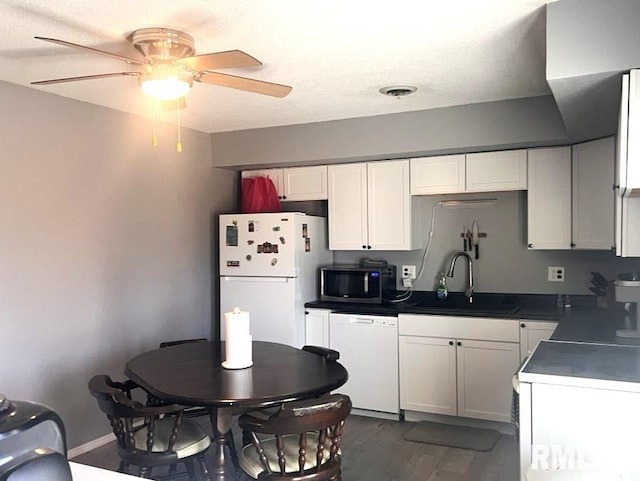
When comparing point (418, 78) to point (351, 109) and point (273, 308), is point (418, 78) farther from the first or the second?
point (273, 308)

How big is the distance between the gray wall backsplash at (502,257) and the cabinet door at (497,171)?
1.15ft

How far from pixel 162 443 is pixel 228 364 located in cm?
46

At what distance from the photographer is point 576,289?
404 cm

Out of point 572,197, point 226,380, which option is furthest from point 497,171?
point 226,380

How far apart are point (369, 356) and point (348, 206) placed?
3.82 ft

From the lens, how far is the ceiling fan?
90.6 inches

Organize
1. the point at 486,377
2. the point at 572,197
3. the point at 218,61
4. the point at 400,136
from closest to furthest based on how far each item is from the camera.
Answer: the point at 218,61 < the point at 572,197 < the point at 486,377 < the point at 400,136

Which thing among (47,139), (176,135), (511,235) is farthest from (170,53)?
(511,235)

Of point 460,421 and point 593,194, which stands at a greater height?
point 593,194

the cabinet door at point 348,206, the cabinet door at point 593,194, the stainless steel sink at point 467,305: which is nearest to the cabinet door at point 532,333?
the stainless steel sink at point 467,305

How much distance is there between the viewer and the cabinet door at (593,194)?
3.49 m

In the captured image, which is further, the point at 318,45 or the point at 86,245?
the point at 86,245

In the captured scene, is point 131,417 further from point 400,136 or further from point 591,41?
point 400,136

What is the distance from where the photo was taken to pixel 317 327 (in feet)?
14.5
